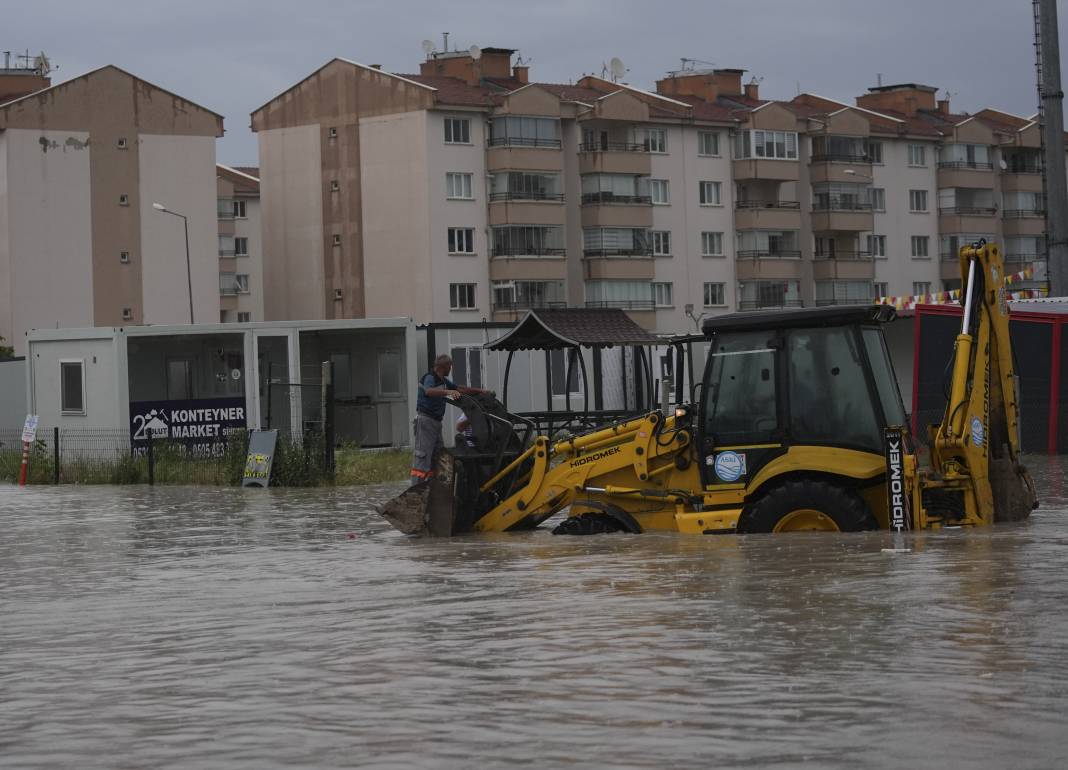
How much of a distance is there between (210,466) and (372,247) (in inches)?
1846

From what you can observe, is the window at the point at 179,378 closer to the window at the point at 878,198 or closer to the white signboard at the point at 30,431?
the white signboard at the point at 30,431

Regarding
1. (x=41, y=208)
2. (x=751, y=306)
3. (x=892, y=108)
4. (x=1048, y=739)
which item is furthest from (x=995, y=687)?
(x=892, y=108)

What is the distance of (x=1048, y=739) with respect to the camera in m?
7.11

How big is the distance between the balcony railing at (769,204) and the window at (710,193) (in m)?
1.15

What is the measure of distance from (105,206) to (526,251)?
18.1 metres

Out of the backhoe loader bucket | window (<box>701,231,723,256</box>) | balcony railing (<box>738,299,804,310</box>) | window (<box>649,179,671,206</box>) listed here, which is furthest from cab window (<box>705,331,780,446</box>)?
balcony railing (<box>738,299,804,310</box>)

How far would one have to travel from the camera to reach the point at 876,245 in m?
91.4

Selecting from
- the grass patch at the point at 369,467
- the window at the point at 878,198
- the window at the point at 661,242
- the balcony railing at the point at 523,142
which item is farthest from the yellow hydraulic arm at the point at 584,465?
the window at the point at 878,198

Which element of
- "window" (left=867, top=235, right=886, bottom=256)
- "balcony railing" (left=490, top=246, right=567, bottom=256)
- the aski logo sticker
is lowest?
the aski logo sticker

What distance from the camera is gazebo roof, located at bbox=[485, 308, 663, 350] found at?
99.7 feet

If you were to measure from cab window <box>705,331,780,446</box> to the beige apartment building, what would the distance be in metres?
59.9

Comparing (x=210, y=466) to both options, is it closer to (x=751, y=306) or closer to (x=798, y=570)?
(x=798, y=570)

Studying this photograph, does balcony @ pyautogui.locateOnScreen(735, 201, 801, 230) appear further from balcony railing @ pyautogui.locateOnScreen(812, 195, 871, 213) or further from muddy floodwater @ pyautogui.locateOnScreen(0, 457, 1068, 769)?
muddy floodwater @ pyautogui.locateOnScreen(0, 457, 1068, 769)

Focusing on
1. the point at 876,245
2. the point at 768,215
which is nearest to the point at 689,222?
the point at 768,215
